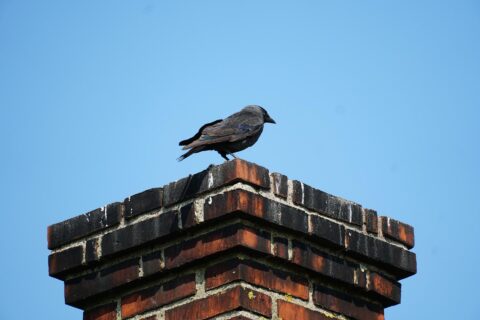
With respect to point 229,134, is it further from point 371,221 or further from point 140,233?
point 140,233

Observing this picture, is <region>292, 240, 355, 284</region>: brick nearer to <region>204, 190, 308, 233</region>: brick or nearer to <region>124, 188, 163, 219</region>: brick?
<region>204, 190, 308, 233</region>: brick

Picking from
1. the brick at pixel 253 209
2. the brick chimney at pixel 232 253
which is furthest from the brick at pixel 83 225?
the brick at pixel 253 209

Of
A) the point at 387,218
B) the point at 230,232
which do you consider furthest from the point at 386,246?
the point at 230,232

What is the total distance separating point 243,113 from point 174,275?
2841 mm

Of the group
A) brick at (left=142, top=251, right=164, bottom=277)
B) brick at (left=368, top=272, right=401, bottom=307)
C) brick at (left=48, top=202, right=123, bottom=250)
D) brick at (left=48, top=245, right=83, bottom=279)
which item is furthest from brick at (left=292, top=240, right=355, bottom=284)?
brick at (left=48, top=245, right=83, bottom=279)

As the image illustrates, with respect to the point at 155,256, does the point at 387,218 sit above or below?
above

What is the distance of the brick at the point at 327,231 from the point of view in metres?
4.32

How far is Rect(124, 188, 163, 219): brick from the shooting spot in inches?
174

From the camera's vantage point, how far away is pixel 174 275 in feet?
14.0

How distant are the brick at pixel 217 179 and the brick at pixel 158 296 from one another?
1.13 ft

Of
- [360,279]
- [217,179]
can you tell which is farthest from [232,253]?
[360,279]

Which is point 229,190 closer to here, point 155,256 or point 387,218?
point 155,256

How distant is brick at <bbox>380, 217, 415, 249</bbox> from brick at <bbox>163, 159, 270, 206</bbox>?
0.70 m

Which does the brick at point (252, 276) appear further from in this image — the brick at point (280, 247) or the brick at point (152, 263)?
the brick at point (152, 263)
